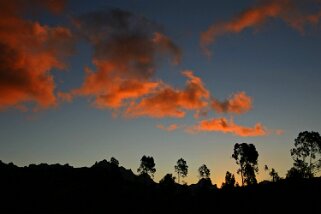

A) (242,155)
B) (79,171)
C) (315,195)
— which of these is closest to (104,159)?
(79,171)

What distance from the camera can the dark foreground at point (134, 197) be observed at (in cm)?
6663

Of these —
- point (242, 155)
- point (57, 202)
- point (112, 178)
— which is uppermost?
point (242, 155)

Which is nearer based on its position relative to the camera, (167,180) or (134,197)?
(134,197)

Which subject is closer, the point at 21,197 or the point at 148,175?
the point at 21,197

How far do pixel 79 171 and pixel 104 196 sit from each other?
121 feet

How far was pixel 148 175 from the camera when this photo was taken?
14425 centimetres

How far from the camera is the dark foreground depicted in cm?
6663

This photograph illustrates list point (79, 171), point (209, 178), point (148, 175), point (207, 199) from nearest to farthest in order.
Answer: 1. point (207, 199)
2. point (79, 171)
3. point (148, 175)
4. point (209, 178)

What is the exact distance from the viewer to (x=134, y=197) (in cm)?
8831

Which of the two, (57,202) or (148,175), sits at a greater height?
(148,175)

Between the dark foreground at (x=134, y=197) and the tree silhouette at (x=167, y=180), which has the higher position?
the tree silhouette at (x=167, y=180)

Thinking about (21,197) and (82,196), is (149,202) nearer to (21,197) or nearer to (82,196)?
(82,196)

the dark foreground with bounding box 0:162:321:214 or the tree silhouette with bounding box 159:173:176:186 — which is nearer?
the dark foreground with bounding box 0:162:321:214

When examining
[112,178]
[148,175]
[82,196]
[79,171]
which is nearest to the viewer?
[82,196]
